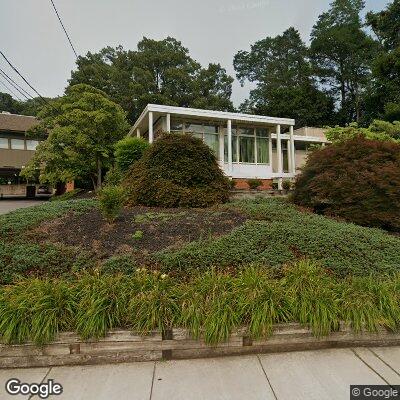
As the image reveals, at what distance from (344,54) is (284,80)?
280 inches

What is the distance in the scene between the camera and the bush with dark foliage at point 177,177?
6.52m

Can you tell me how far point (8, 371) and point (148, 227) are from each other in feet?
8.47

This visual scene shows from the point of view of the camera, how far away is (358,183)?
18.2 feet

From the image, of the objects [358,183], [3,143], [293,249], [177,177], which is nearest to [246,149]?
[177,177]

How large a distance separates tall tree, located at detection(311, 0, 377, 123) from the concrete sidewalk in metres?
34.7

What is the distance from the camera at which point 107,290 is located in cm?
277

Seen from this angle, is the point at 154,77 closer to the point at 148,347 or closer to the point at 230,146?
the point at 230,146

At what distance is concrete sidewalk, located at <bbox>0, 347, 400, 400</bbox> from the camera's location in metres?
2.15

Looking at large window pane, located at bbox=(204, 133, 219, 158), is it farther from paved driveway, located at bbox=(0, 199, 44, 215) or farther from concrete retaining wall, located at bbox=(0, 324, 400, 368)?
concrete retaining wall, located at bbox=(0, 324, 400, 368)

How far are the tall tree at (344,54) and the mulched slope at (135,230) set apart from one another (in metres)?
32.9

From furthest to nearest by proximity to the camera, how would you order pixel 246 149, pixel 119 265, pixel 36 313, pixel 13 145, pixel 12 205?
pixel 13 145 → pixel 12 205 → pixel 246 149 → pixel 119 265 → pixel 36 313

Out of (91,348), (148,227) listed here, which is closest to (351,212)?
(148,227)

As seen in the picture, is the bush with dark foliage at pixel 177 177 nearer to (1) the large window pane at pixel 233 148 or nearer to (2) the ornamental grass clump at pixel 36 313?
(2) the ornamental grass clump at pixel 36 313

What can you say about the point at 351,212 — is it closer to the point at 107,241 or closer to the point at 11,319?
the point at 107,241
